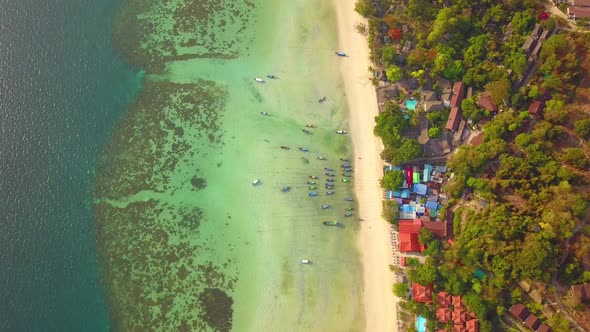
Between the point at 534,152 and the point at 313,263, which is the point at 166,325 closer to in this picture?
the point at 313,263

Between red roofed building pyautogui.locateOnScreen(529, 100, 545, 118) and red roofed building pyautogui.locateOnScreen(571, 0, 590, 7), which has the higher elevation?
red roofed building pyautogui.locateOnScreen(571, 0, 590, 7)

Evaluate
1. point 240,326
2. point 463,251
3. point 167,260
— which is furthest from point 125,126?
point 463,251

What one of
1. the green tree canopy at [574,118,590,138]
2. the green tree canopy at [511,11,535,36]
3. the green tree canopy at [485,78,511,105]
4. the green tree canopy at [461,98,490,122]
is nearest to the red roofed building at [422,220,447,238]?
the green tree canopy at [461,98,490,122]

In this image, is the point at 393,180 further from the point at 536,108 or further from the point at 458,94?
the point at 536,108

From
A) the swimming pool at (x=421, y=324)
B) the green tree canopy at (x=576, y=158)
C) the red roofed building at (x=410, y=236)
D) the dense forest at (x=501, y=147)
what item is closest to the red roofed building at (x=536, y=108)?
the dense forest at (x=501, y=147)

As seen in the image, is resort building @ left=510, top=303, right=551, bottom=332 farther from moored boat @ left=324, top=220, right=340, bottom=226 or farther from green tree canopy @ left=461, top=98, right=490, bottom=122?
green tree canopy @ left=461, top=98, right=490, bottom=122

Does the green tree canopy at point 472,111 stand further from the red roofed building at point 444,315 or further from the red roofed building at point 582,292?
the red roofed building at point 444,315

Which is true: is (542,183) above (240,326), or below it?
above
